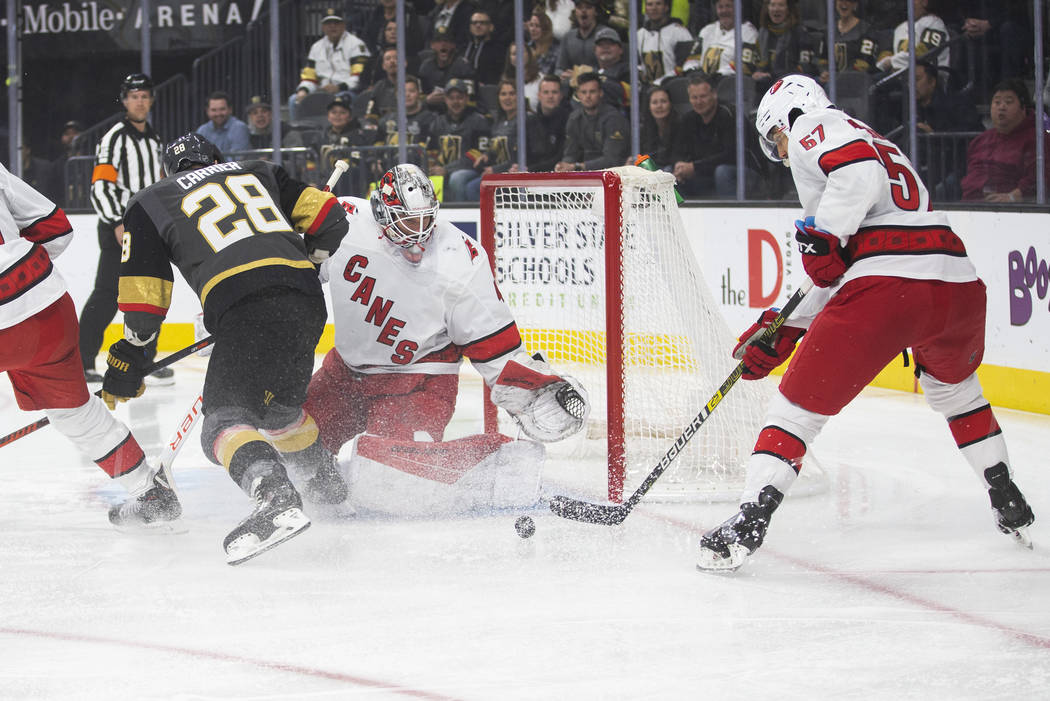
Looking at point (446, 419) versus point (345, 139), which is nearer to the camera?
point (446, 419)

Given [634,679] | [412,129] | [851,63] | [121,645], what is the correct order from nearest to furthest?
[634,679] < [121,645] < [851,63] < [412,129]

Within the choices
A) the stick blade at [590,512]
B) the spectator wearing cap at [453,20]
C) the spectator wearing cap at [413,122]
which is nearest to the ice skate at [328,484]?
the stick blade at [590,512]

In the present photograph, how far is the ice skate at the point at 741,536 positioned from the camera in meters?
2.66

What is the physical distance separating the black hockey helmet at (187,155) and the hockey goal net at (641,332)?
83 centimetres

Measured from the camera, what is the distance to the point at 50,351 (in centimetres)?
290

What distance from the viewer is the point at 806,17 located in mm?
5953

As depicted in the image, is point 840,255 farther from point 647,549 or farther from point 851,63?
point 851,63

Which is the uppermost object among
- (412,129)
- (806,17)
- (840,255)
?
(806,17)

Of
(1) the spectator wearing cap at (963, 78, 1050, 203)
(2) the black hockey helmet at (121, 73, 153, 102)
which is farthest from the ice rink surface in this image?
(2) the black hockey helmet at (121, 73, 153, 102)

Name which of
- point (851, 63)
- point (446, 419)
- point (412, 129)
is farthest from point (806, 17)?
point (446, 419)

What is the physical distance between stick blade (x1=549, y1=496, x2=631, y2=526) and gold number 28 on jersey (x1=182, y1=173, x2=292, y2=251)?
880 mm

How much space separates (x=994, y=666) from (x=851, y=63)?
4.03 metres

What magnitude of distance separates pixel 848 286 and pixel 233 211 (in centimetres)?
132

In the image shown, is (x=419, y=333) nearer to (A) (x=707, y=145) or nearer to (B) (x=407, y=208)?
(B) (x=407, y=208)
